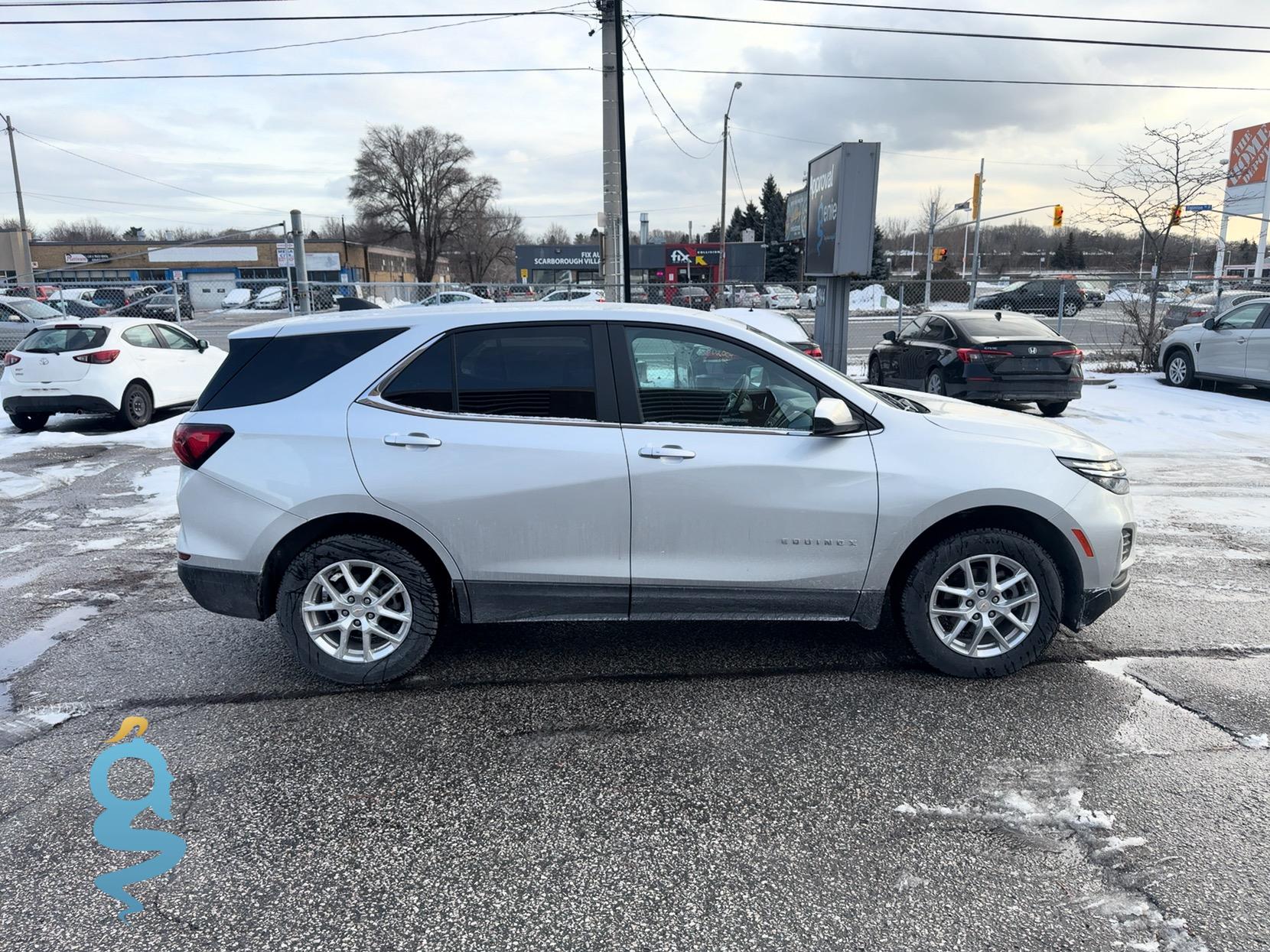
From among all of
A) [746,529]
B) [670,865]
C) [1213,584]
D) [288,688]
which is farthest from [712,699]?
[1213,584]

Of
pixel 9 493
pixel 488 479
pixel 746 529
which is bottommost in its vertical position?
pixel 9 493

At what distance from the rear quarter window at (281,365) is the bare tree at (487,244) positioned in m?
71.7

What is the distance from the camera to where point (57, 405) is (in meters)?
10.8

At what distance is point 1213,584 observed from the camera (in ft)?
17.7

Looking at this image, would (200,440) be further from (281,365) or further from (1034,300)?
(1034,300)

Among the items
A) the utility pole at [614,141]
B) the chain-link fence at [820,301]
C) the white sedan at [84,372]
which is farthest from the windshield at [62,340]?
the utility pole at [614,141]

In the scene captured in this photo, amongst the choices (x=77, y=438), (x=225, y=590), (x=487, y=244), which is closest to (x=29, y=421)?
(x=77, y=438)

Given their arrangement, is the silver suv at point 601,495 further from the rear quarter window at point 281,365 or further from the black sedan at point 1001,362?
the black sedan at point 1001,362

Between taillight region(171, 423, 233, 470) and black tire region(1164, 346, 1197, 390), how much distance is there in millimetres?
15486

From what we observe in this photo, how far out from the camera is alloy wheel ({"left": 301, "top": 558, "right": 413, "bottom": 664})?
12.8 ft

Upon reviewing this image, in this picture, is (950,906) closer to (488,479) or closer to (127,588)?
(488,479)

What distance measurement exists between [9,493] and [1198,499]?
1095cm
